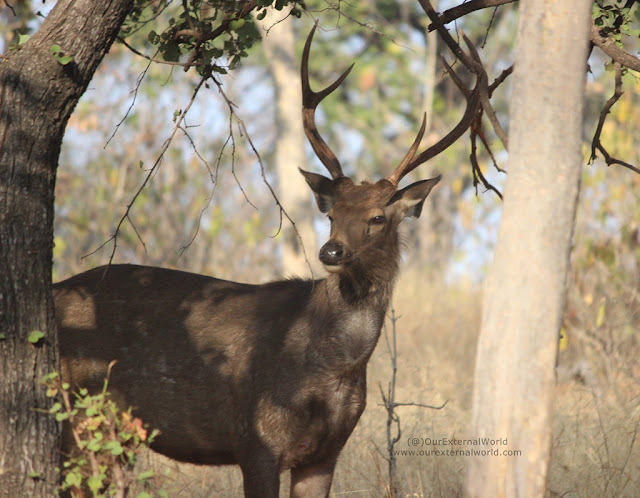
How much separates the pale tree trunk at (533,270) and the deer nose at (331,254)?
1.70m

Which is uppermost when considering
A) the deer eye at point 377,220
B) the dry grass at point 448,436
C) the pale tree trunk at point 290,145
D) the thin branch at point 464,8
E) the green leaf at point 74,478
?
the pale tree trunk at point 290,145

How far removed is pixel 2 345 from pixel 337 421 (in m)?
1.96

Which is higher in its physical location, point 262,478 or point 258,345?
point 258,345

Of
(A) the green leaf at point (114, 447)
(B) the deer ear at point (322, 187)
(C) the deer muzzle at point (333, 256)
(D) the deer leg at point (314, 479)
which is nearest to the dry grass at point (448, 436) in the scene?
(D) the deer leg at point (314, 479)

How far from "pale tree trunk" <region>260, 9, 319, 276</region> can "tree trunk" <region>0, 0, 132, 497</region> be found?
22.5ft

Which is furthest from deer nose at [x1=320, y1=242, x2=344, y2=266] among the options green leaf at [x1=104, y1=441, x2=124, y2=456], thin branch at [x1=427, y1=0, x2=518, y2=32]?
green leaf at [x1=104, y1=441, x2=124, y2=456]

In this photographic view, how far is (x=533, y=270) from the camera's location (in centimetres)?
342

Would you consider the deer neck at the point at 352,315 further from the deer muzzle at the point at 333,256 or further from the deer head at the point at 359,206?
the deer muzzle at the point at 333,256

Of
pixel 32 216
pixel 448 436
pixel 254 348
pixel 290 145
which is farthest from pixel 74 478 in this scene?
pixel 290 145

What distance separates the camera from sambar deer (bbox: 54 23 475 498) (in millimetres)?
5160

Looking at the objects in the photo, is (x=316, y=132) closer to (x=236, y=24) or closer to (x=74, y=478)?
(x=236, y=24)

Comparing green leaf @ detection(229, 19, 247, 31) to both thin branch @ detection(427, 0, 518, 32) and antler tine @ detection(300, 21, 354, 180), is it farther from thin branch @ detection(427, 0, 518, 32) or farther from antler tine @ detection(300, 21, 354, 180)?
thin branch @ detection(427, 0, 518, 32)

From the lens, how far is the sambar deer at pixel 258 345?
516 centimetres

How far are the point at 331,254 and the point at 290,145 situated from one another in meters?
6.45
